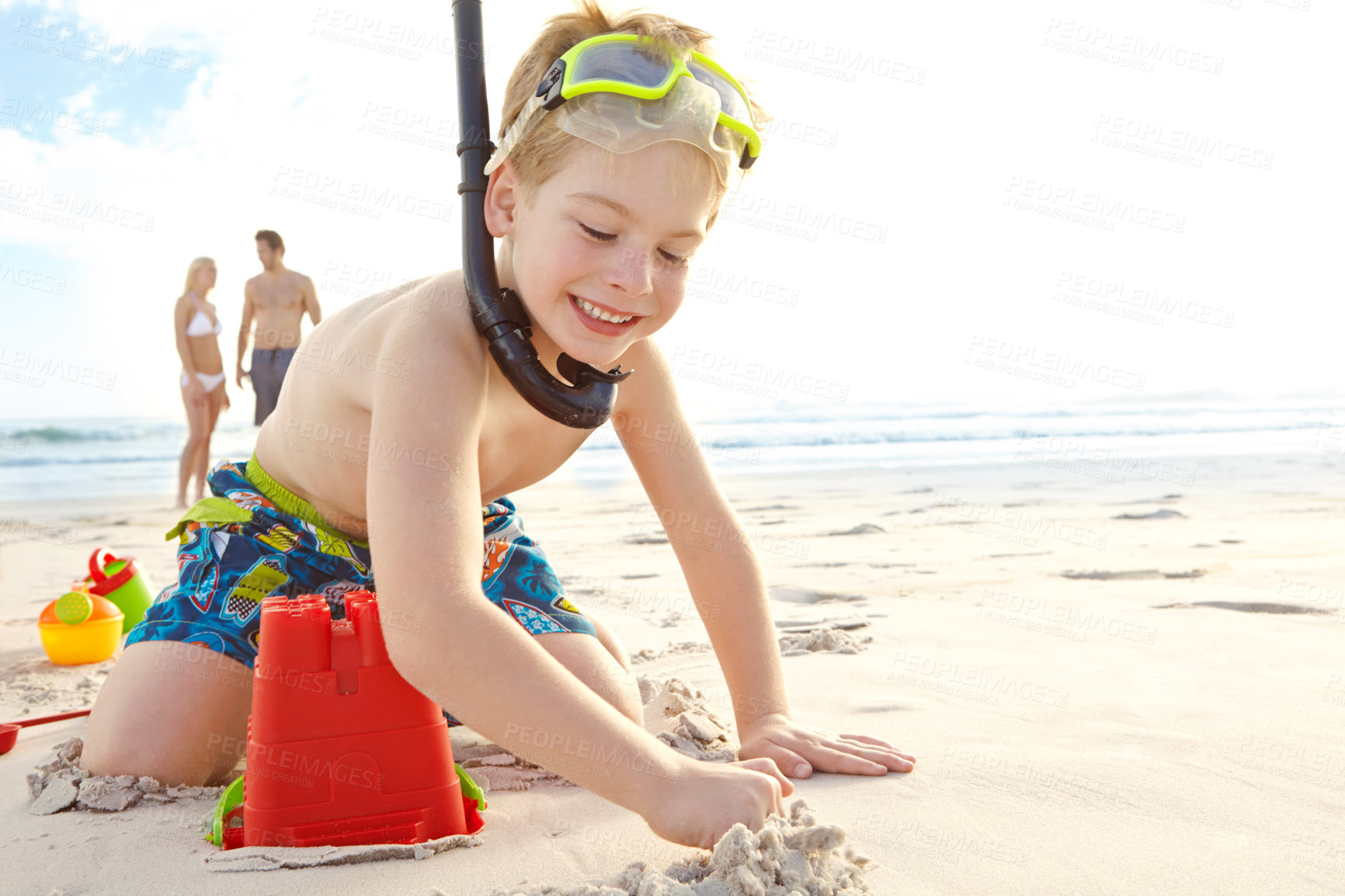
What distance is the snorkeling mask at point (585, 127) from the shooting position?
1689mm

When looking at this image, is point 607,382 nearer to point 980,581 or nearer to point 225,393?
point 980,581

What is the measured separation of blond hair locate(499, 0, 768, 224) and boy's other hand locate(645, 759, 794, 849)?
1049mm

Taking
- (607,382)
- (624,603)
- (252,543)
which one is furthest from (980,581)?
(252,543)

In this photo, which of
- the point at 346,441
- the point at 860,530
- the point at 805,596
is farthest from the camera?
the point at 860,530

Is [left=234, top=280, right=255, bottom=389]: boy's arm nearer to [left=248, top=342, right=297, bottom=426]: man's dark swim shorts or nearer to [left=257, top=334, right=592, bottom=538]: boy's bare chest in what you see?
[left=248, top=342, right=297, bottom=426]: man's dark swim shorts

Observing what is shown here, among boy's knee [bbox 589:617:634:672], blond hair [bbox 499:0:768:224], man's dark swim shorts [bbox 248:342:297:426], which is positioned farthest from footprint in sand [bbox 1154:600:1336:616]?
man's dark swim shorts [bbox 248:342:297:426]

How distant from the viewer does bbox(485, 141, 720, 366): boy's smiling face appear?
1641 mm

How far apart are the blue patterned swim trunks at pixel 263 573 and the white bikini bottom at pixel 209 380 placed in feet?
19.2

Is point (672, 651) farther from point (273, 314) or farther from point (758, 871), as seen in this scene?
point (273, 314)

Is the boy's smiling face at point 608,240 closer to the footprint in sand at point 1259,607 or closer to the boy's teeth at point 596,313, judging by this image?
the boy's teeth at point 596,313

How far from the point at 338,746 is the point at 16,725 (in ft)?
4.25

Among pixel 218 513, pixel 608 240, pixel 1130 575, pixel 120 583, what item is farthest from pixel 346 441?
pixel 1130 575

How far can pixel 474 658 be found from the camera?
145 centimetres

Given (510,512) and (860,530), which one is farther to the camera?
(860,530)
